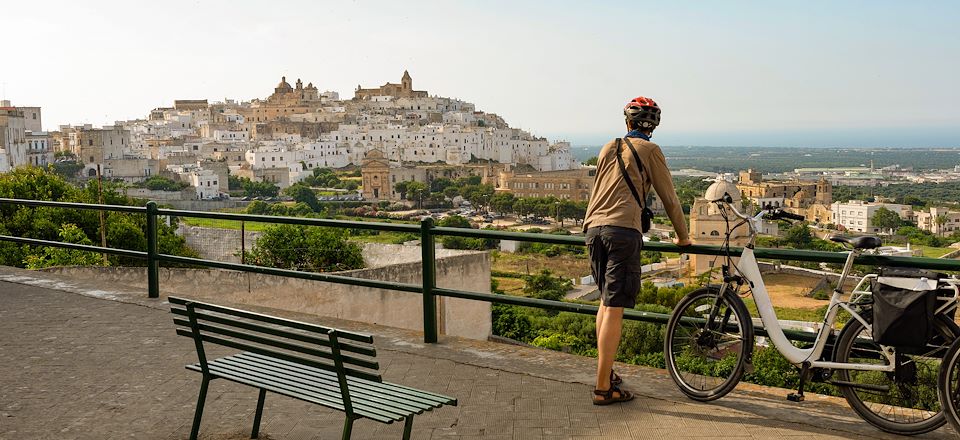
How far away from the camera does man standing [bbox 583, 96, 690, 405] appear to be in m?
4.26

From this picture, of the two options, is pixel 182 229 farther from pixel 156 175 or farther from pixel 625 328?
pixel 156 175

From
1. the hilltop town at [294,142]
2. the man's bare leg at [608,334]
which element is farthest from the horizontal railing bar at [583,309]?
the hilltop town at [294,142]

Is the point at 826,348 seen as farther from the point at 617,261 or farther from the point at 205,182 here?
the point at 205,182

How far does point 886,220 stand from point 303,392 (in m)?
81.7

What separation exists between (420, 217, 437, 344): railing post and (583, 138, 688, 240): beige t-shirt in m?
1.35

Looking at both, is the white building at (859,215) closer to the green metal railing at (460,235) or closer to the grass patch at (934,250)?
the grass patch at (934,250)

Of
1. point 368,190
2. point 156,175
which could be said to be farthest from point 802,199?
point 156,175

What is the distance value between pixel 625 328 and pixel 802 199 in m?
75.5

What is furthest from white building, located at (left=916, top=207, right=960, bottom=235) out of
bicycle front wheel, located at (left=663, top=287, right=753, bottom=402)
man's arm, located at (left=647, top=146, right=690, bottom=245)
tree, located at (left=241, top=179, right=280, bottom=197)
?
man's arm, located at (left=647, top=146, right=690, bottom=245)

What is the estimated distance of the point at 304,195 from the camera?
98.8 metres

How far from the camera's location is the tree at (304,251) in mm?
18234

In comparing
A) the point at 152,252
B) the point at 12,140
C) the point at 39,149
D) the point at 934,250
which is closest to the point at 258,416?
the point at 152,252

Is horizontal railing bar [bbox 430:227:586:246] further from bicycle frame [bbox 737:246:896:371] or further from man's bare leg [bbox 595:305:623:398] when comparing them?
bicycle frame [bbox 737:246:896:371]

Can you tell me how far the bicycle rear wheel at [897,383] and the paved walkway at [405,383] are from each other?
0.10 m
